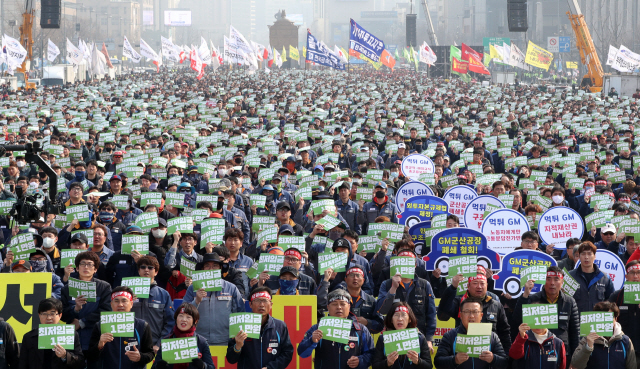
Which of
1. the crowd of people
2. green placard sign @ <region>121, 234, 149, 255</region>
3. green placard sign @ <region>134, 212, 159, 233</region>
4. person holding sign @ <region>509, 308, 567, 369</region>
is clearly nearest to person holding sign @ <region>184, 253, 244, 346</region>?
the crowd of people

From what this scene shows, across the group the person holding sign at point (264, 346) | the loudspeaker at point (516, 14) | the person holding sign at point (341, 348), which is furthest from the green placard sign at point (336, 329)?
the loudspeaker at point (516, 14)

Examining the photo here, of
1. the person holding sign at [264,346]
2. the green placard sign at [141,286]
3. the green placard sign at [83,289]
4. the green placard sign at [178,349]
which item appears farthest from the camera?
the green placard sign at [83,289]

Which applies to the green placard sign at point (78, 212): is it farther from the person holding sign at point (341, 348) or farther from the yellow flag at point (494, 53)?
the yellow flag at point (494, 53)

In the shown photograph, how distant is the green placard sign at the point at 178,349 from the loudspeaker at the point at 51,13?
25.9 meters

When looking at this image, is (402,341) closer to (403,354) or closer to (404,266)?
(403,354)

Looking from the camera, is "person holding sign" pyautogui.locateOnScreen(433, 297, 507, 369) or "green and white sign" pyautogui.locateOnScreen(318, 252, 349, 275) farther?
"green and white sign" pyautogui.locateOnScreen(318, 252, 349, 275)

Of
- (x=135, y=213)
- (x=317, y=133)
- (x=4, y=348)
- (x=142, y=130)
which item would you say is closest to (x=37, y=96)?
(x=142, y=130)

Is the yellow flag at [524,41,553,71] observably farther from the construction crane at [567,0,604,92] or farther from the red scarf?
the red scarf

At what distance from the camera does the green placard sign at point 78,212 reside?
36.6ft

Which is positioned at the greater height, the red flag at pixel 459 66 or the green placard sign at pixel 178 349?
the red flag at pixel 459 66

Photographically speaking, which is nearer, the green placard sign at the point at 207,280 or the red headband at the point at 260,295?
the red headband at the point at 260,295

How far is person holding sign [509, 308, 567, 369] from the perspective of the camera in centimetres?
721

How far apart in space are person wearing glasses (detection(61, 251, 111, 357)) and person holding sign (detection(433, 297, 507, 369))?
3.15 m

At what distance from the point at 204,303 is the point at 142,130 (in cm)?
1543
